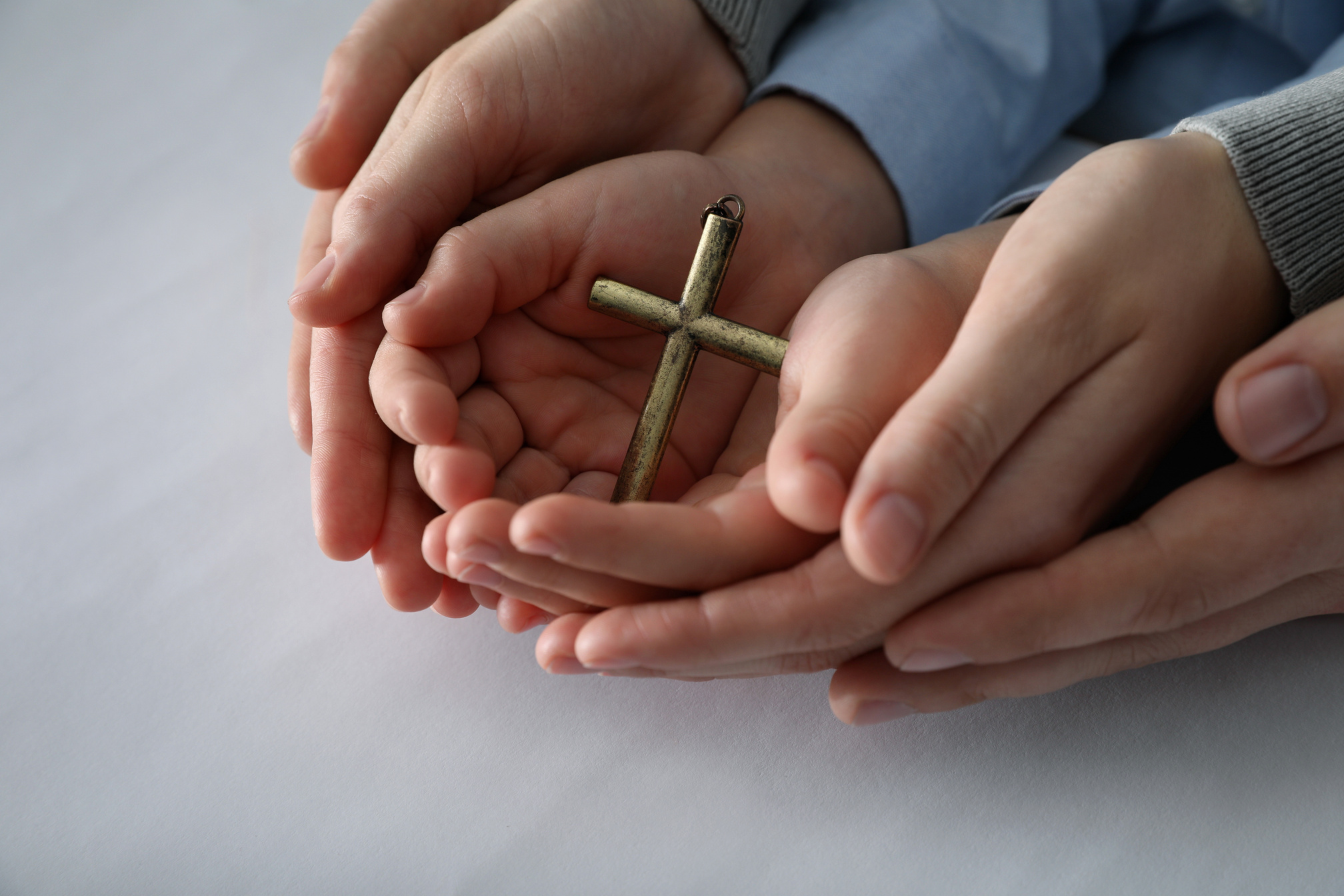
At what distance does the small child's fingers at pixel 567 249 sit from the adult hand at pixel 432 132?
0.31ft

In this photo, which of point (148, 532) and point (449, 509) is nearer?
point (449, 509)

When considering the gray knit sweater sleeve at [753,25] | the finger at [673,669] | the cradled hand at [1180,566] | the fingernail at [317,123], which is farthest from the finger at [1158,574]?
the fingernail at [317,123]

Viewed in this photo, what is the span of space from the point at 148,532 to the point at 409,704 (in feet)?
1.91

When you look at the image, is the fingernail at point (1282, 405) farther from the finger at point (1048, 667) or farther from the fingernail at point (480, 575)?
the fingernail at point (480, 575)

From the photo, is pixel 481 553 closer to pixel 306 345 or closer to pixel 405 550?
pixel 405 550

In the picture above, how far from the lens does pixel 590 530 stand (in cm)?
87

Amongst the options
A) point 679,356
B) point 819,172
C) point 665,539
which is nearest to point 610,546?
point 665,539

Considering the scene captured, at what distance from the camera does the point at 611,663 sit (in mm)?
904

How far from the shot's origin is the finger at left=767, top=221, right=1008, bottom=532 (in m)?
0.85

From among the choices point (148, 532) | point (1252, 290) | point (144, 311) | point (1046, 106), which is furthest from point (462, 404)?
point (1046, 106)

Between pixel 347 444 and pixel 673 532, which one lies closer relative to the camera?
pixel 673 532

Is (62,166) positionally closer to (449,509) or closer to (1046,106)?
(449,509)

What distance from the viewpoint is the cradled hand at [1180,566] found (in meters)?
0.86

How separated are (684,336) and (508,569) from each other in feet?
1.35
